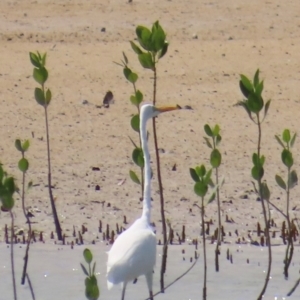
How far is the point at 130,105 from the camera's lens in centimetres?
1162

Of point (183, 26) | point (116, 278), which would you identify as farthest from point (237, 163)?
point (183, 26)

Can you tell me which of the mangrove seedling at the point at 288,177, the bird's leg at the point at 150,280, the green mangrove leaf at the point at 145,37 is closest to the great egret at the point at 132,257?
the bird's leg at the point at 150,280

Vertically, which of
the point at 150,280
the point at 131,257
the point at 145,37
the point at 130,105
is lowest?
the point at 150,280

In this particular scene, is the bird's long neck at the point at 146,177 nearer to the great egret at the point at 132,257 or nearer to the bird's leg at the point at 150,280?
the great egret at the point at 132,257

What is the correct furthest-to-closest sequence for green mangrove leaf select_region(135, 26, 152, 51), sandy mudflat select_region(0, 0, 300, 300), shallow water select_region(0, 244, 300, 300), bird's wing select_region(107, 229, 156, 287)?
sandy mudflat select_region(0, 0, 300, 300) < shallow water select_region(0, 244, 300, 300) < green mangrove leaf select_region(135, 26, 152, 51) < bird's wing select_region(107, 229, 156, 287)

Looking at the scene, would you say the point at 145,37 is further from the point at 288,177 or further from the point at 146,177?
the point at 288,177

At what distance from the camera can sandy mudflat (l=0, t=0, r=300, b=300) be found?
840 centimetres

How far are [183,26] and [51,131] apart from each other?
15.9ft

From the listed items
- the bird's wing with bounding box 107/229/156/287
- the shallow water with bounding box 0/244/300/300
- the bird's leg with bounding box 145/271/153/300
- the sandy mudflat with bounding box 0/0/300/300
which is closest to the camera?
the bird's wing with bounding box 107/229/156/287

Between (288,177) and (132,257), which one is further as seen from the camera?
(288,177)

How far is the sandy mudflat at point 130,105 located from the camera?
8.40 m

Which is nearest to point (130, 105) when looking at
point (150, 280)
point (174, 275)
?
point (174, 275)

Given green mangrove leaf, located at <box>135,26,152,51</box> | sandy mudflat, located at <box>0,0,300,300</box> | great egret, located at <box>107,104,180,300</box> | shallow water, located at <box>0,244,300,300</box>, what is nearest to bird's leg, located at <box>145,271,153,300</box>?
great egret, located at <box>107,104,180,300</box>

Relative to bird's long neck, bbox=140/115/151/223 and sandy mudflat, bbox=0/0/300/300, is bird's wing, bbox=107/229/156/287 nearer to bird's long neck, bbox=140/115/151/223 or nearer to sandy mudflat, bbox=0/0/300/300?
bird's long neck, bbox=140/115/151/223
